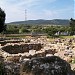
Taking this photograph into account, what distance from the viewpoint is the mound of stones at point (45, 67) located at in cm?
730

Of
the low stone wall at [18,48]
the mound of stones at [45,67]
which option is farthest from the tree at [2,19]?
the mound of stones at [45,67]

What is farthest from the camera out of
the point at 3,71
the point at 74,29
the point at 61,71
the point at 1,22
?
the point at 74,29

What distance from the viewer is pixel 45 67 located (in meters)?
7.39

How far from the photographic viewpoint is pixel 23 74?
759cm

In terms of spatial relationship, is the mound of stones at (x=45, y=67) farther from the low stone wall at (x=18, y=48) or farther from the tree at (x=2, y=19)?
the tree at (x=2, y=19)

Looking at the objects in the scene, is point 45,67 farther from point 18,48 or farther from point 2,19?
point 2,19

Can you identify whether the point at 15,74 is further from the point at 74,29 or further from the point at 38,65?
the point at 74,29

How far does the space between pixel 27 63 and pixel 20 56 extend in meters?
13.0

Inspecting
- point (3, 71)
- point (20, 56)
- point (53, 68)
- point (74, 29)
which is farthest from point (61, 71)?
point (74, 29)

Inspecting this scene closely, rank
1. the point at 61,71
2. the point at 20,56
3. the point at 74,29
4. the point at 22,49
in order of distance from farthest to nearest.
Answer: the point at 74,29 → the point at 22,49 → the point at 20,56 → the point at 61,71

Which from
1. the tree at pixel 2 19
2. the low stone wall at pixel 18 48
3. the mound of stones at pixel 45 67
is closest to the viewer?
the mound of stones at pixel 45 67

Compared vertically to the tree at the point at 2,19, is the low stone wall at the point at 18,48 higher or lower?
lower

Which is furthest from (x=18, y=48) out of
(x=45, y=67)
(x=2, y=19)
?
(x=2, y=19)

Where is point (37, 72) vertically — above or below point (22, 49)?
above
